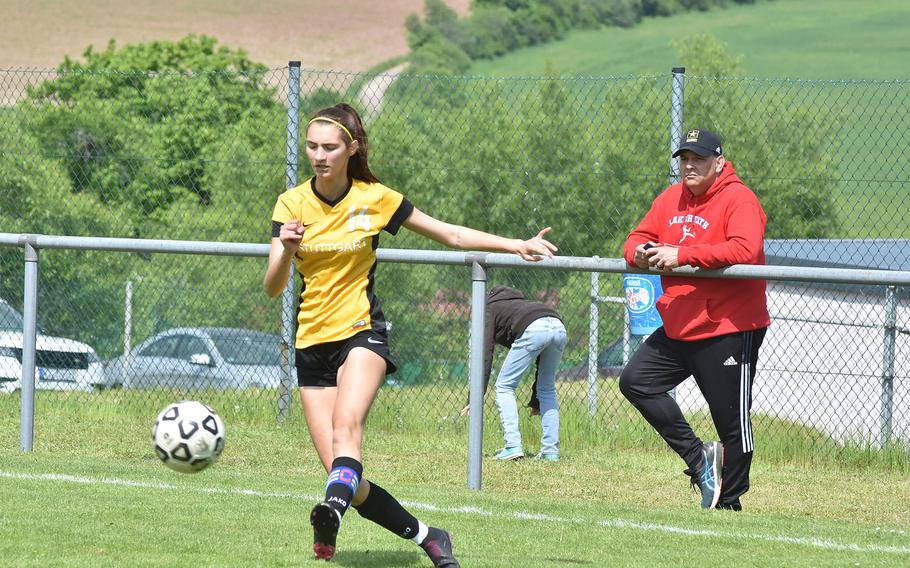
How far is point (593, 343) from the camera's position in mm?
10766

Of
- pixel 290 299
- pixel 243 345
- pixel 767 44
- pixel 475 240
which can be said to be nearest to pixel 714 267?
pixel 475 240

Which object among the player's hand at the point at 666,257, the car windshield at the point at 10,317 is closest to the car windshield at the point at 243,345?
the car windshield at the point at 10,317

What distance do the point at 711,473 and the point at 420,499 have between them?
5.22 feet

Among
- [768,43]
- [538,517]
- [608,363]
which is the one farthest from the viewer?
[768,43]

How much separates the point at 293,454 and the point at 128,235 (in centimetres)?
765

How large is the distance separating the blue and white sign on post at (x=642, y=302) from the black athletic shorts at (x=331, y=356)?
4.51 metres

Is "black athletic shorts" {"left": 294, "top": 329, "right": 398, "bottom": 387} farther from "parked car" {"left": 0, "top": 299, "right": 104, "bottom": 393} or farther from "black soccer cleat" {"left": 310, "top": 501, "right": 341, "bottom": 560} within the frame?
"parked car" {"left": 0, "top": 299, "right": 104, "bottom": 393}

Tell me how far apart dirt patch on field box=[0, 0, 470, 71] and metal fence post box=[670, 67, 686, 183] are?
80335mm

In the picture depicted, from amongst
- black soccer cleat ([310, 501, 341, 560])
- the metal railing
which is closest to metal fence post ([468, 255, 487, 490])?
the metal railing

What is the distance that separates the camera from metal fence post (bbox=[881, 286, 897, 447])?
9352 millimetres

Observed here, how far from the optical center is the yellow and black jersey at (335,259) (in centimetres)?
525

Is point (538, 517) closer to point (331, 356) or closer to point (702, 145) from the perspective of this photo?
point (331, 356)

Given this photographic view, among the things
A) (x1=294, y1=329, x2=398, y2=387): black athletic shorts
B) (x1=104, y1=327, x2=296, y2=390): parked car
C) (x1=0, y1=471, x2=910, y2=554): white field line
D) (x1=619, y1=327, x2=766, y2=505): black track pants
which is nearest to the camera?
(x1=294, y1=329, x2=398, y2=387): black athletic shorts

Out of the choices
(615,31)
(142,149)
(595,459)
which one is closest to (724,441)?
(595,459)
